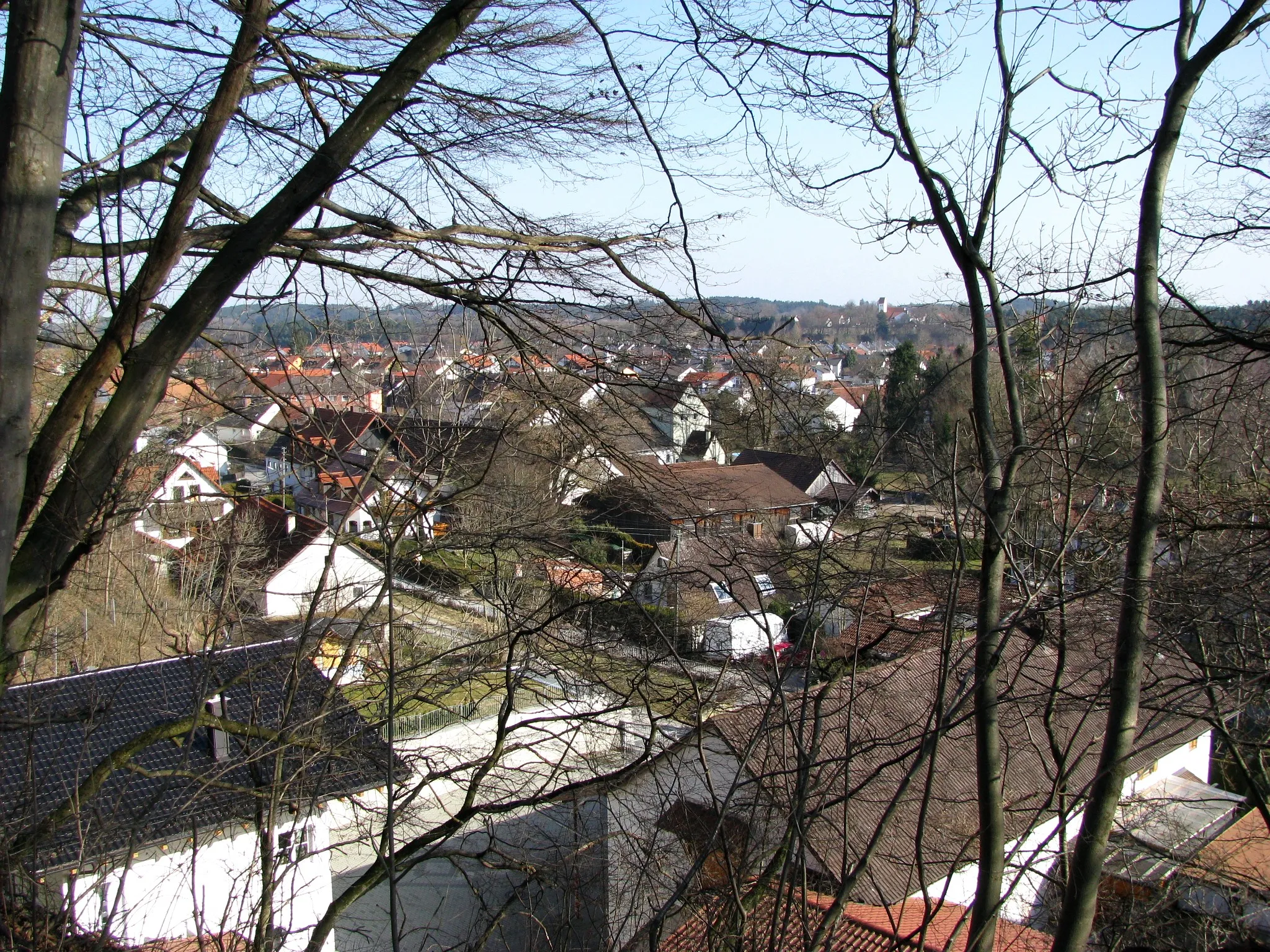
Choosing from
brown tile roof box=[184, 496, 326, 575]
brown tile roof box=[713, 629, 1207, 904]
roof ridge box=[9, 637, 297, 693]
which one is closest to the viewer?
brown tile roof box=[713, 629, 1207, 904]

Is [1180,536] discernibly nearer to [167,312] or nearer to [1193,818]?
[167,312]

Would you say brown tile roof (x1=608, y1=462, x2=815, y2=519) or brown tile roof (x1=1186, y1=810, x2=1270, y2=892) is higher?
brown tile roof (x1=608, y1=462, x2=815, y2=519)

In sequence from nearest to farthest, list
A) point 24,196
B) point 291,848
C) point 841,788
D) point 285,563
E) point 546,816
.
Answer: point 24,196
point 291,848
point 841,788
point 546,816
point 285,563

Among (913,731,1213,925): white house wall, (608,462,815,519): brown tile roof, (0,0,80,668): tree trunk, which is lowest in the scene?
(913,731,1213,925): white house wall

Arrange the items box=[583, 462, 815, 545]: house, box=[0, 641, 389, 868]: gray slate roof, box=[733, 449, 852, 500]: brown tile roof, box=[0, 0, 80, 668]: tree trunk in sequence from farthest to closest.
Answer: box=[733, 449, 852, 500]: brown tile roof, box=[583, 462, 815, 545]: house, box=[0, 641, 389, 868]: gray slate roof, box=[0, 0, 80, 668]: tree trunk

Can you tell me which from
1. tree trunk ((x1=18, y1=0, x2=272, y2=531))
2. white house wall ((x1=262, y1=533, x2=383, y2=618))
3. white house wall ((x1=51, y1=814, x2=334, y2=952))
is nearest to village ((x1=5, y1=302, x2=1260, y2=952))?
white house wall ((x1=51, y1=814, x2=334, y2=952))

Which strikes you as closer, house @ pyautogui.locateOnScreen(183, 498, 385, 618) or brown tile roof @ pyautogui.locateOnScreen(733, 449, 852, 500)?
brown tile roof @ pyautogui.locateOnScreen(733, 449, 852, 500)

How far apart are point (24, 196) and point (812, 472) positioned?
293cm

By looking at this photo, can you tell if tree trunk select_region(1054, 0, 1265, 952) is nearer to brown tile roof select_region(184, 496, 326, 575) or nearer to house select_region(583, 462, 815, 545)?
house select_region(583, 462, 815, 545)

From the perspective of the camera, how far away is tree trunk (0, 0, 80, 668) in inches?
66.4

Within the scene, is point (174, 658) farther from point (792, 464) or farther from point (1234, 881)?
point (1234, 881)

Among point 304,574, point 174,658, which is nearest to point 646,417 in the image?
point 174,658

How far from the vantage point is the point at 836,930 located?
4270 millimetres

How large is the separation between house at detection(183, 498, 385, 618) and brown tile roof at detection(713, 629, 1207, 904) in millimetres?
1922
